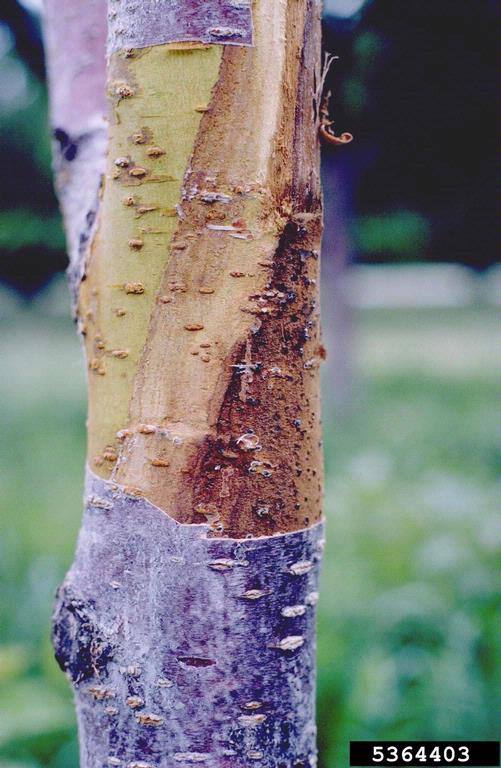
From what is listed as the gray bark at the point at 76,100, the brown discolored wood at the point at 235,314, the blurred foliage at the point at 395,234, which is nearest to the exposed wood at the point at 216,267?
the brown discolored wood at the point at 235,314

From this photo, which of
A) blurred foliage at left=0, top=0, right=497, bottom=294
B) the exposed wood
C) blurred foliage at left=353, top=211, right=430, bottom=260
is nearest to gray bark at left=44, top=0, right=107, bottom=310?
the exposed wood

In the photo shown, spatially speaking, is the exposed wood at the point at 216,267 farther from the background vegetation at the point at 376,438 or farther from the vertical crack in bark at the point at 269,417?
the background vegetation at the point at 376,438

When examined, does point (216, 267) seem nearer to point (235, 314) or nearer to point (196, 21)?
point (235, 314)

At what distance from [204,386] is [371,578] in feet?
8.14

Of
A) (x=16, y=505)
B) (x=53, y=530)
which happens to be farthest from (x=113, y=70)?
(x=16, y=505)

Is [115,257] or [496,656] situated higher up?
[115,257]

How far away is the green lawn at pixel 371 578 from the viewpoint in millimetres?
2223

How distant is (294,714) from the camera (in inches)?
34.3

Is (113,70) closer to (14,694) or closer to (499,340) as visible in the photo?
(14,694)

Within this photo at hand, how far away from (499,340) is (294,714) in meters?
13.0

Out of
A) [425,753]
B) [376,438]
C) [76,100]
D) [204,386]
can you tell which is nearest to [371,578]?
[425,753]

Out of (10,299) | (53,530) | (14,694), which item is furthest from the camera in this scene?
(10,299)

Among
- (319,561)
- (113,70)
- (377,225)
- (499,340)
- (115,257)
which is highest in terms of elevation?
(377,225)

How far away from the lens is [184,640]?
0.81 meters
